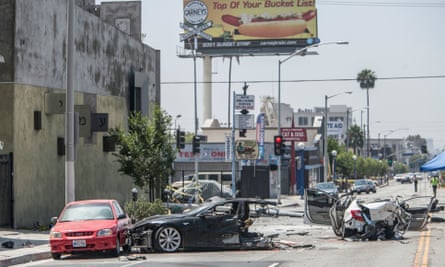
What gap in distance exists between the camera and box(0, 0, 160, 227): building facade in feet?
94.1

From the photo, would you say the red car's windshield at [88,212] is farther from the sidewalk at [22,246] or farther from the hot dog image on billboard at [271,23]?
the hot dog image on billboard at [271,23]

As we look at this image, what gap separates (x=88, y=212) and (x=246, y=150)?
113 ft

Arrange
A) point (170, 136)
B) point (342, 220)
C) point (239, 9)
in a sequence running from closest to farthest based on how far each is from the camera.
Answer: point (342, 220), point (170, 136), point (239, 9)

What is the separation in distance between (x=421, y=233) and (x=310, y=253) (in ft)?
25.8

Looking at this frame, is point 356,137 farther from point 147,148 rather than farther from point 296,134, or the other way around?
point 147,148

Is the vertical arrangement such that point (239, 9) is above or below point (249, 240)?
above

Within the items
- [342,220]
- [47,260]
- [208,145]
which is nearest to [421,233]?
[342,220]

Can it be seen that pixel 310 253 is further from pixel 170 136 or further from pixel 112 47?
pixel 112 47

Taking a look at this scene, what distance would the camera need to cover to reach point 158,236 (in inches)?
898

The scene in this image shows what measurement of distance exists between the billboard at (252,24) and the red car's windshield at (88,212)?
223ft

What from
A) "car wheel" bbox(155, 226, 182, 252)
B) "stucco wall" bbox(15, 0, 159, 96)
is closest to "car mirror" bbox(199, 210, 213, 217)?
"car wheel" bbox(155, 226, 182, 252)

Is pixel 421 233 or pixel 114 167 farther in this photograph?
pixel 114 167

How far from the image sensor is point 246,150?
5703 cm

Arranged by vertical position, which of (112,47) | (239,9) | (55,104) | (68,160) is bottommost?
(68,160)
